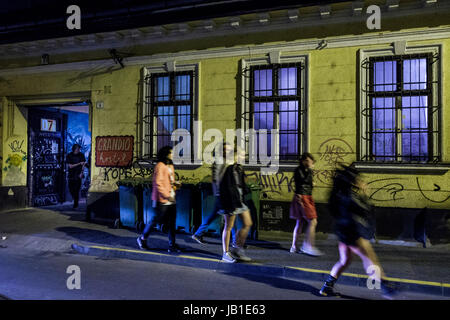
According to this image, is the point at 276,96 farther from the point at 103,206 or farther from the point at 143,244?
the point at 103,206

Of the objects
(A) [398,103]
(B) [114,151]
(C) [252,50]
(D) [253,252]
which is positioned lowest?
(D) [253,252]

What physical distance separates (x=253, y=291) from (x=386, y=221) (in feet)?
14.0

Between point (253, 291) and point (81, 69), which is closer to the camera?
point (253, 291)

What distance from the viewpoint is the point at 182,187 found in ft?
26.9

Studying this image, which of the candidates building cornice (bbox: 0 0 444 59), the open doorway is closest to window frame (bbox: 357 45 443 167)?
building cornice (bbox: 0 0 444 59)

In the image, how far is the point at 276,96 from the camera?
879 centimetres

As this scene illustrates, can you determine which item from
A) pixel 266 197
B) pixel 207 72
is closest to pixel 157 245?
pixel 266 197

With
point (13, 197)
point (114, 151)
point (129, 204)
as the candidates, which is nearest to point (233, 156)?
point (129, 204)

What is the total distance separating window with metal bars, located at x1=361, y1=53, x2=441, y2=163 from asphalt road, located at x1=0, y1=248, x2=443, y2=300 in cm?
381

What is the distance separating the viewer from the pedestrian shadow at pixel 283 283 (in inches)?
193

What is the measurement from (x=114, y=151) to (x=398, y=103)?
23.5ft

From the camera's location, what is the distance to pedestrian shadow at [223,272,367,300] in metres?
4.90
